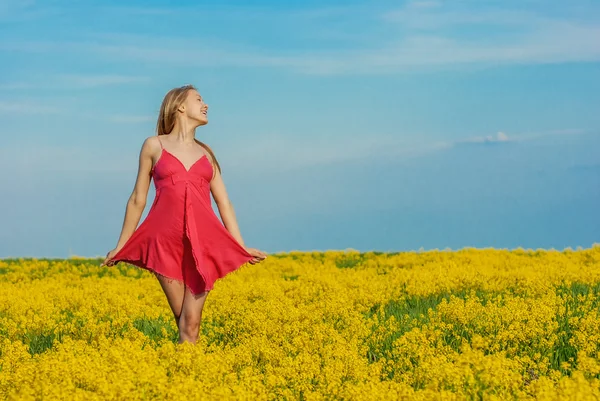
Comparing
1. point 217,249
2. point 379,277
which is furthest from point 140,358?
point 379,277

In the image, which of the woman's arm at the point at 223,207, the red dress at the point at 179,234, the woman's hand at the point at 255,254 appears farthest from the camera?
the woman's arm at the point at 223,207

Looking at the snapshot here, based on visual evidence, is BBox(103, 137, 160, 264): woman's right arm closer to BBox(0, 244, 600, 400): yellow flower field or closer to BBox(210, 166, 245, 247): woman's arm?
BBox(210, 166, 245, 247): woman's arm

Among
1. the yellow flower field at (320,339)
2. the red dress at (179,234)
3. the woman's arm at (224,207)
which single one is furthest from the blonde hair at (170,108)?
the yellow flower field at (320,339)

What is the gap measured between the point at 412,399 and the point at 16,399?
104 inches

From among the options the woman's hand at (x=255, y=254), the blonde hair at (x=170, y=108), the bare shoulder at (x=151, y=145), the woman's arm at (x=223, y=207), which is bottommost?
the woman's hand at (x=255, y=254)

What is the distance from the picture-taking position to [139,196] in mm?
7090

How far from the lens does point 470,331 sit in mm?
8562

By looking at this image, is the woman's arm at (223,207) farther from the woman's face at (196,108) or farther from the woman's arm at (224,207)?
the woman's face at (196,108)

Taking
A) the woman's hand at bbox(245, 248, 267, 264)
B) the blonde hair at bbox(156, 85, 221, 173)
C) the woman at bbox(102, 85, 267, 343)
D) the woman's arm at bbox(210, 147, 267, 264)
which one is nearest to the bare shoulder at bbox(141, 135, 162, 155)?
the woman at bbox(102, 85, 267, 343)

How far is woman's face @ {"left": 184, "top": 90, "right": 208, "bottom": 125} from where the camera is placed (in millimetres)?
7062

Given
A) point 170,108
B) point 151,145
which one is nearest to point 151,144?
point 151,145

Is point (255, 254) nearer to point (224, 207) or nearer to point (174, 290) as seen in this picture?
point (224, 207)

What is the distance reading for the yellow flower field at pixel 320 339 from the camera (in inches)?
218

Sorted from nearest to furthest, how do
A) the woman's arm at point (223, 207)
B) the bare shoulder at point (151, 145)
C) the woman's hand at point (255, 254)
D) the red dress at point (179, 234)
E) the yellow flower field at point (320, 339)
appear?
1. the yellow flower field at point (320, 339)
2. the red dress at point (179, 234)
3. the bare shoulder at point (151, 145)
4. the woman's hand at point (255, 254)
5. the woman's arm at point (223, 207)
